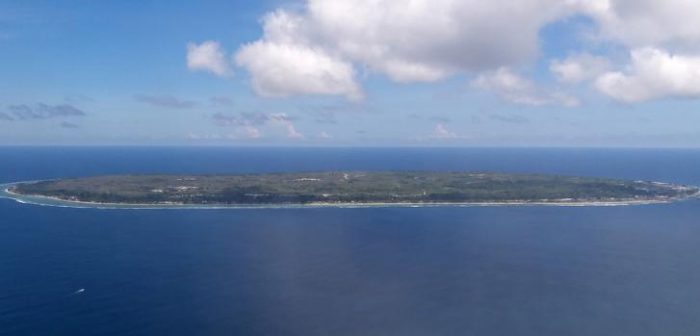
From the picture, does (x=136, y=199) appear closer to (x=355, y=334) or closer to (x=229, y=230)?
(x=229, y=230)

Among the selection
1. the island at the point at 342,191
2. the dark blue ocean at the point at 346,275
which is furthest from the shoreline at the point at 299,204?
the dark blue ocean at the point at 346,275

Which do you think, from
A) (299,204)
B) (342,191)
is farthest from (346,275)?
(342,191)

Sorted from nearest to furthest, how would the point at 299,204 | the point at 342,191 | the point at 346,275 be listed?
the point at 346,275 < the point at 299,204 < the point at 342,191

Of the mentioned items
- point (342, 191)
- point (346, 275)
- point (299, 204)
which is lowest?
point (346, 275)

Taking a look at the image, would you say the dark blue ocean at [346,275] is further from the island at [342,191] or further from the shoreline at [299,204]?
the island at [342,191]

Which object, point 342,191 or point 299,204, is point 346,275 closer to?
point 299,204

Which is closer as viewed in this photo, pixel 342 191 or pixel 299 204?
pixel 299 204
